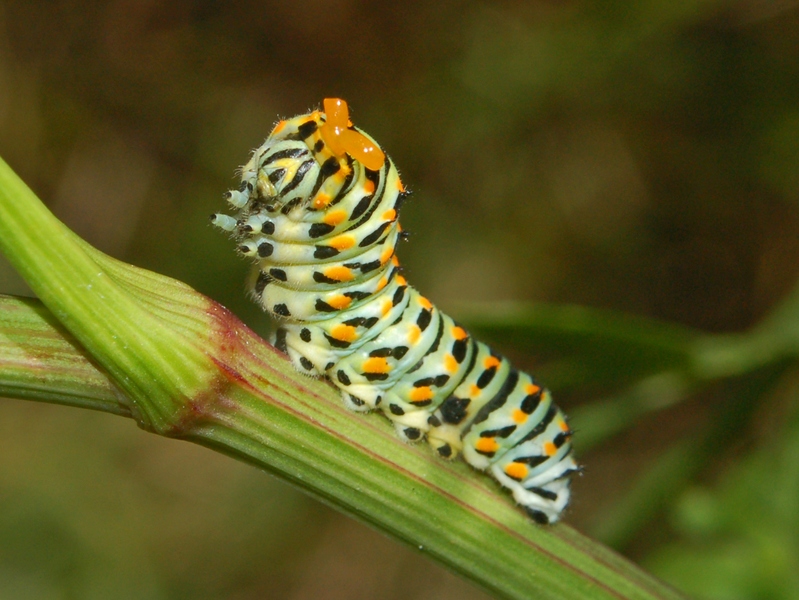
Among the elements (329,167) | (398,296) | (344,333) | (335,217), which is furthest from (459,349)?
(329,167)

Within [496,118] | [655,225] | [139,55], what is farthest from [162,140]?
[655,225]

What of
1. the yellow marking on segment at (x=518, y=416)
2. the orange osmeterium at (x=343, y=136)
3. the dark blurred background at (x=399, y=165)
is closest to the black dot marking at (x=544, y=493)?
the yellow marking on segment at (x=518, y=416)

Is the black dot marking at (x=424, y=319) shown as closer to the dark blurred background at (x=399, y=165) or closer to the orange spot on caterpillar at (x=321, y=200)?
the orange spot on caterpillar at (x=321, y=200)

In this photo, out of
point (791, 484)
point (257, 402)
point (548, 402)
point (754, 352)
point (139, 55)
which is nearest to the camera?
point (257, 402)

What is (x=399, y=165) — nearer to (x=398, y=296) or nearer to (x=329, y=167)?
(x=398, y=296)

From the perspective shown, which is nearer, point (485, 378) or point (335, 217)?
point (335, 217)

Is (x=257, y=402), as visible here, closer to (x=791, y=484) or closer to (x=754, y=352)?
(x=754, y=352)
